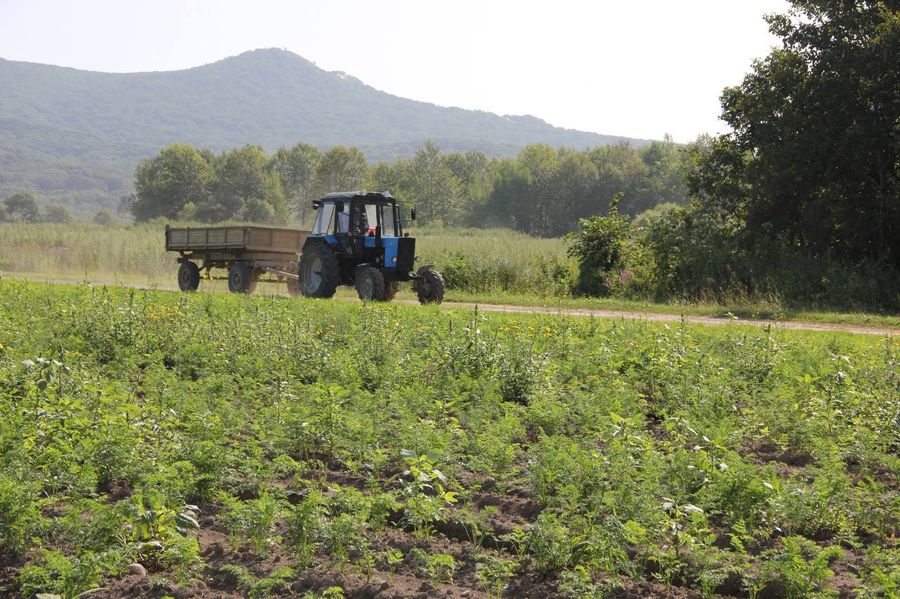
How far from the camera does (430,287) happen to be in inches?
822

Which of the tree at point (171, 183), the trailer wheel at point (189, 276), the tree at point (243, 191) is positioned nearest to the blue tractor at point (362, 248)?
the trailer wheel at point (189, 276)

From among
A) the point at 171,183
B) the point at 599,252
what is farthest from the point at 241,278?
the point at 171,183

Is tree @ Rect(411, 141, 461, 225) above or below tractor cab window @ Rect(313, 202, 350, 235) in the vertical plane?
above

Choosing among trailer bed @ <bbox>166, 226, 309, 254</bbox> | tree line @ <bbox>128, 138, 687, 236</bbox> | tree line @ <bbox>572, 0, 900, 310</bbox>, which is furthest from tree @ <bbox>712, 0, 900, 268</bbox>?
tree line @ <bbox>128, 138, 687, 236</bbox>

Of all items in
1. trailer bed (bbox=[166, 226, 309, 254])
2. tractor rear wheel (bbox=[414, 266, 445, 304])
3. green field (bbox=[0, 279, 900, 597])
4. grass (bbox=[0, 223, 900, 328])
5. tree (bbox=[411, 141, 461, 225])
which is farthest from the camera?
tree (bbox=[411, 141, 461, 225])

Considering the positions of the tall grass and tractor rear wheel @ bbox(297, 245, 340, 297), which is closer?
tractor rear wheel @ bbox(297, 245, 340, 297)

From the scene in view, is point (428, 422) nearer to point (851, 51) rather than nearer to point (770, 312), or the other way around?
point (770, 312)

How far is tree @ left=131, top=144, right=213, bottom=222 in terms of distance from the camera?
11712 centimetres

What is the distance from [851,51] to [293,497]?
2034 centimetres

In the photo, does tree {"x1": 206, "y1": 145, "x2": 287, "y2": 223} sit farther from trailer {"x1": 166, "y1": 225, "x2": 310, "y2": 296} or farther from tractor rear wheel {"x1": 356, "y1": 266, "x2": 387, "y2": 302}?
tractor rear wheel {"x1": 356, "y1": 266, "x2": 387, "y2": 302}

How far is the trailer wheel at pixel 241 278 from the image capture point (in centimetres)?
2344

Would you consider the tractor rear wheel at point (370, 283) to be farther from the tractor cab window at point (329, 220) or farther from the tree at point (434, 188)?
the tree at point (434, 188)

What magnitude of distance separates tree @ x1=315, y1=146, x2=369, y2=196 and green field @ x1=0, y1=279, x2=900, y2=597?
110 m

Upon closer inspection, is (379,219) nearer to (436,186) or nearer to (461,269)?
(461,269)
